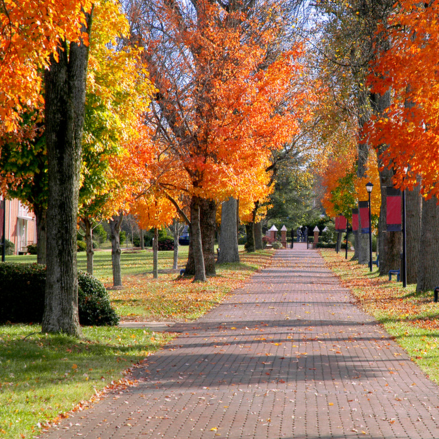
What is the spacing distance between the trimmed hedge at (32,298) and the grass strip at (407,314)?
5.80m

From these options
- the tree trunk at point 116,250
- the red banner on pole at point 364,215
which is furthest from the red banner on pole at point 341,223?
the tree trunk at point 116,250

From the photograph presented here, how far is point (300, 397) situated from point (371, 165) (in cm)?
2995

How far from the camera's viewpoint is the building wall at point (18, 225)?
175 feet

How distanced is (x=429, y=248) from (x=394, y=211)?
134 inches

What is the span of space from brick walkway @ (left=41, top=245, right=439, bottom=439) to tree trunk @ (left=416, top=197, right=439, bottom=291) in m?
5.25

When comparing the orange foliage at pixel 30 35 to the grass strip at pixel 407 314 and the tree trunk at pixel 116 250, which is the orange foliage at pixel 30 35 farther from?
the tree trunk at pixel 116 250

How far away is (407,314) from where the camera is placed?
1408 cm

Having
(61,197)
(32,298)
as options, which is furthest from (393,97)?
(32,298)

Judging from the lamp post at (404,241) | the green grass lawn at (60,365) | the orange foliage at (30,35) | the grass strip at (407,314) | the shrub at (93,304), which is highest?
the orange foliage at (30,35)

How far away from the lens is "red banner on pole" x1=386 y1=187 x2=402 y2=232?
2008cm

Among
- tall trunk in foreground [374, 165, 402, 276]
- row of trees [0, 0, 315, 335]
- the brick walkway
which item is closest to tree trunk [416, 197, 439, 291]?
the brick walkway

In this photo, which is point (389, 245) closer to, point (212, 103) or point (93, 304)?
point (212, 103)

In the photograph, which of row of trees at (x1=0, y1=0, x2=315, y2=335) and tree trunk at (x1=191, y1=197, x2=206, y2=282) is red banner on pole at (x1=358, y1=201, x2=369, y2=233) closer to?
row of trees at (x1=0, y1=0, x2=315, y2=335)

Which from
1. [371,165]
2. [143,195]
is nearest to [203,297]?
[143,195]
